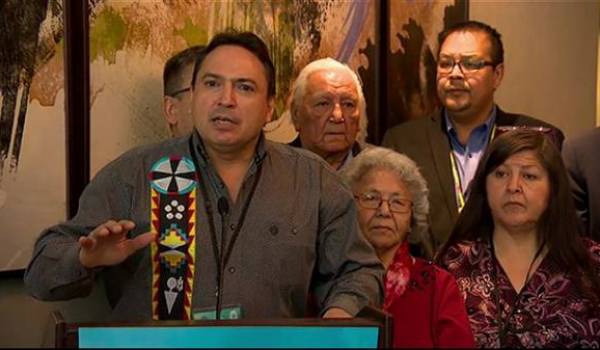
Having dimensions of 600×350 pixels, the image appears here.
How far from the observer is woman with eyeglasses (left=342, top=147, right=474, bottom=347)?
2.66 metres

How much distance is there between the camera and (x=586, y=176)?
3355 millimetres

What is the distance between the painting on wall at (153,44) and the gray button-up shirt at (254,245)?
676mm

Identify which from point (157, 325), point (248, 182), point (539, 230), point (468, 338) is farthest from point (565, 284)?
point (157, 325)

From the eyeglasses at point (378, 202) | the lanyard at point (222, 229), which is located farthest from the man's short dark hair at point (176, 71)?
the lanyard at point (222, 229)

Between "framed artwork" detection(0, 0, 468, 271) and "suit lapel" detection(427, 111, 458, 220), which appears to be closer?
"framed artwork" detection(0, 0, 468, 271)

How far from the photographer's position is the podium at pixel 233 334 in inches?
53.6

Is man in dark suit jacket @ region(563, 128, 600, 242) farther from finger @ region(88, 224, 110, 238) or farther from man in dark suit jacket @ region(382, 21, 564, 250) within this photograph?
finger @ region(88, 224, 110, 238)

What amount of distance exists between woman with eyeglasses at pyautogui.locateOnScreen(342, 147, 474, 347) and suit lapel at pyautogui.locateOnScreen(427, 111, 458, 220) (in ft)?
1.84

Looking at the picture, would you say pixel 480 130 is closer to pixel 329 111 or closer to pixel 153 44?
pixel 329 111

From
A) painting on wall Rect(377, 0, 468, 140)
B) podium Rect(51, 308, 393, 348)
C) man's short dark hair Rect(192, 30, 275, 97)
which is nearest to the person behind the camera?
podium Rect(51, 308, 393, 348)

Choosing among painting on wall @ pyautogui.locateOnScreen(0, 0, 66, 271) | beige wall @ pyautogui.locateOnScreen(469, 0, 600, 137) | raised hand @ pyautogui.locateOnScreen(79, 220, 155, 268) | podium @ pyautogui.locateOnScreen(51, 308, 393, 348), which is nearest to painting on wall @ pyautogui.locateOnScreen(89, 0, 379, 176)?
painting on wall @ pyautogui.locateOnScreen(0, 0, 66, 271)

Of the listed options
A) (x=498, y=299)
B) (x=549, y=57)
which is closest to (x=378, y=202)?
(x=498, y=299)

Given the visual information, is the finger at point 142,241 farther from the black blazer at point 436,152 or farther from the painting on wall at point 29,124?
the black blazer at point 436,152

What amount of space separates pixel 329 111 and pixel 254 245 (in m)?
1.22
